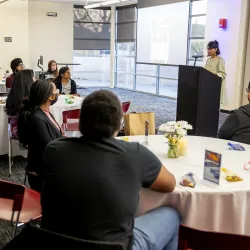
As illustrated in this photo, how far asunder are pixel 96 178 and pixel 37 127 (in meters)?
1.40

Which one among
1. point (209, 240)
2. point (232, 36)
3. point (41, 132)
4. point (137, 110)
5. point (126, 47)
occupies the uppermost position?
point (232, 36)

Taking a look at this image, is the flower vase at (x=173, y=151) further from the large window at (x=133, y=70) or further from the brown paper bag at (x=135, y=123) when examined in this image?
the large window at (x=133, y=70)

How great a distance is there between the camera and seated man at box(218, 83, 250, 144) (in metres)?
3.14

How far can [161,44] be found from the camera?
36.4ft

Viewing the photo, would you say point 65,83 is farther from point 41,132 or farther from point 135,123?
point 41,132

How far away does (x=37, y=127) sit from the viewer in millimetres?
2785

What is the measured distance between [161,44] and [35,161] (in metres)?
8.85

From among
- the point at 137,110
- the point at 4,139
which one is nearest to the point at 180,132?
the point at 4,139

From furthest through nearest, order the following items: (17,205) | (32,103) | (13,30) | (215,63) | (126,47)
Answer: (126,47) < (13,30) < (215,63) < (32,103) < (17,205)

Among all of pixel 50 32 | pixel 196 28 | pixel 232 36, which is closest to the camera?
pixel 232 36

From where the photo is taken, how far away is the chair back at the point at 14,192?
2.01m

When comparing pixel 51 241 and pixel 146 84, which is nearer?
pixel 51 241

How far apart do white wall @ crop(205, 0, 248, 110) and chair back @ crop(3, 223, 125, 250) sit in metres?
7.25

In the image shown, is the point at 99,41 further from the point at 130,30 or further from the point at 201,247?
the point at 201,247
